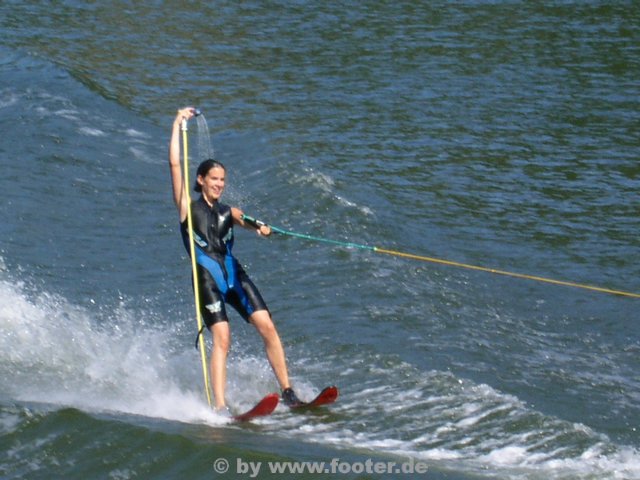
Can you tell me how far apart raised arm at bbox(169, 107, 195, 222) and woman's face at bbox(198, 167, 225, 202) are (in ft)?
0.55

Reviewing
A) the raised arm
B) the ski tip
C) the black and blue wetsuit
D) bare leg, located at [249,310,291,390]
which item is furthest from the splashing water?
the ski tip

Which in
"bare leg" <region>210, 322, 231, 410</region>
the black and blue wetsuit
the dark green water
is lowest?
the dark green water

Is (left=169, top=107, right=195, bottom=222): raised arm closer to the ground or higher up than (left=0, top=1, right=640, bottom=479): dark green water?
higher up

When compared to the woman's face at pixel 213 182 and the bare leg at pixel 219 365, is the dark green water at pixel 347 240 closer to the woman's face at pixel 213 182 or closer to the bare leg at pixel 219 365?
the bare leg at pixel 219 365

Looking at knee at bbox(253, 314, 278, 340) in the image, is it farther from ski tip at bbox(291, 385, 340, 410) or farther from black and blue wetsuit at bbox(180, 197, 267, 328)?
ski tip at bbox(291, 385, 340, 410)

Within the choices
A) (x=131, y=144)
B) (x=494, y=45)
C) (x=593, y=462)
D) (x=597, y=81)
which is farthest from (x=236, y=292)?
(x=494, y=45)

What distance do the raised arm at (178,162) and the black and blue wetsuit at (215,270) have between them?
12cm

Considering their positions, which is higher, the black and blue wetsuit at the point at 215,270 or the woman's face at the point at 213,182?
the woman's face at the point at 213,182

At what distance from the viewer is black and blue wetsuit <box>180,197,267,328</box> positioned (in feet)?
28.5

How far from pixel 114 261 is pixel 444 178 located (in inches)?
214

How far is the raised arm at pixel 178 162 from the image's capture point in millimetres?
8430

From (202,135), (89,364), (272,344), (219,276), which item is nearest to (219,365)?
(272,344)

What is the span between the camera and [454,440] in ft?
27.2

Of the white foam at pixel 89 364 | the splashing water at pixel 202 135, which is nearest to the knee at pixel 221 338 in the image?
the white foam at pixel 89 364
